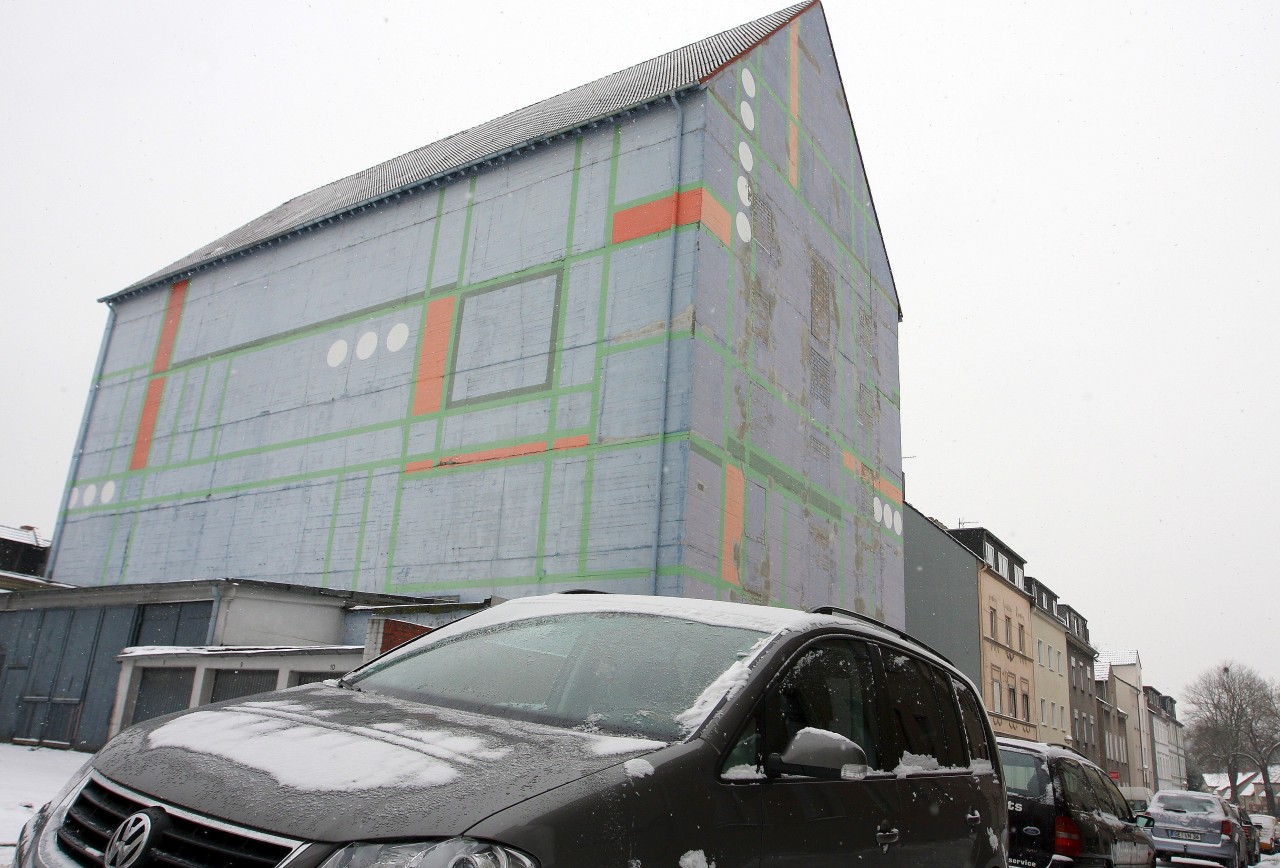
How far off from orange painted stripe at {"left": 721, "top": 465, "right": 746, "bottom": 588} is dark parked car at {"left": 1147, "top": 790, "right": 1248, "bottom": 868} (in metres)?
8.93

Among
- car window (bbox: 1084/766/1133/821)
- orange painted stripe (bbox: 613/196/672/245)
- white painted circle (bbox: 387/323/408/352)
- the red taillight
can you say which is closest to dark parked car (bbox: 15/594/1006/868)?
the red taillight

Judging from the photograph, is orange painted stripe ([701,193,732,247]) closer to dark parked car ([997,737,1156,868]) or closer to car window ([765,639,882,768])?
dark parked car ([997,737,1156,868])

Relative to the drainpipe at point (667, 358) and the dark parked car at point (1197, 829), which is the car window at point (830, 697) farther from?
the dark parked car at point (1197, 829)

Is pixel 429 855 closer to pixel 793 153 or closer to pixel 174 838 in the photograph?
pixel 174 838

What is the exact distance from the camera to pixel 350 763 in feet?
8.23

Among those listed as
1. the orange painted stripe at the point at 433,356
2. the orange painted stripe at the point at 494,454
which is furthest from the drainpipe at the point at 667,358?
the orange painted stripe at the point at 433,356

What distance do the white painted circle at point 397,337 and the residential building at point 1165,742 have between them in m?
74.3

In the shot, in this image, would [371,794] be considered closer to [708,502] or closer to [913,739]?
[913,739]

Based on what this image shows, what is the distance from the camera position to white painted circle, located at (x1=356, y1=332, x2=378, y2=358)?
26406mm

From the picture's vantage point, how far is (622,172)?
2331 cm

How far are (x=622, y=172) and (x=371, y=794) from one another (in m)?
22.2

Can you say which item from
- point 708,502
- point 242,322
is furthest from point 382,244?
point 708,502

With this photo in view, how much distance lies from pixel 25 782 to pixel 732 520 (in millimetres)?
14095

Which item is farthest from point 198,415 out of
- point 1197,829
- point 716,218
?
point 1197,829
